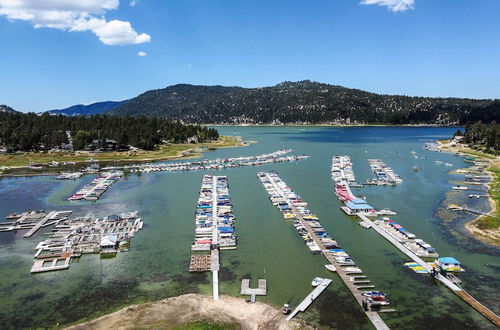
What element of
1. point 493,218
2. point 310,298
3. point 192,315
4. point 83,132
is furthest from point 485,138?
point 192,315

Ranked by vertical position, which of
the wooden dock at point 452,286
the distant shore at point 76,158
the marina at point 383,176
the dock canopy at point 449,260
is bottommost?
the wooden dock at point 452,286

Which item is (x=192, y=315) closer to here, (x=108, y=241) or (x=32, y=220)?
(x=108, y=241)

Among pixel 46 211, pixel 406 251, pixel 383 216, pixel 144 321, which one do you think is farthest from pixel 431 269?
pixel 46 211

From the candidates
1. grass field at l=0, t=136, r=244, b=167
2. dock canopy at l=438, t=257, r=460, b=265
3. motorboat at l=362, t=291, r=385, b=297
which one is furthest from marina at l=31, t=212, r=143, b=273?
grass field at l=0, t=136, r=244, b=167

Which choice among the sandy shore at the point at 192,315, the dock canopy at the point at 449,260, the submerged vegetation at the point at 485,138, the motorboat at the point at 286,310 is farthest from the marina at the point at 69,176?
the submerged vegetation at the point at 485,138

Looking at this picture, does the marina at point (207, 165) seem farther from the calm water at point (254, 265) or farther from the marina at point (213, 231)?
the marina at point (213, 231)

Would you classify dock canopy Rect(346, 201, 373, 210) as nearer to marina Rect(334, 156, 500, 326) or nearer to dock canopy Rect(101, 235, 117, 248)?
marina Rect(334, 156, 500, 326)

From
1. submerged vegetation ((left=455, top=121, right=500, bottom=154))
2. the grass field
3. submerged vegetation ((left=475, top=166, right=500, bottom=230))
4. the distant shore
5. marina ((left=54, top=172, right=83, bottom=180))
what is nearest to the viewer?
submerged vegetation ((left=475, top=166, right=500, bottom=230))

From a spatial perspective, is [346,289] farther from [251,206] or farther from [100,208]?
[100,208]
